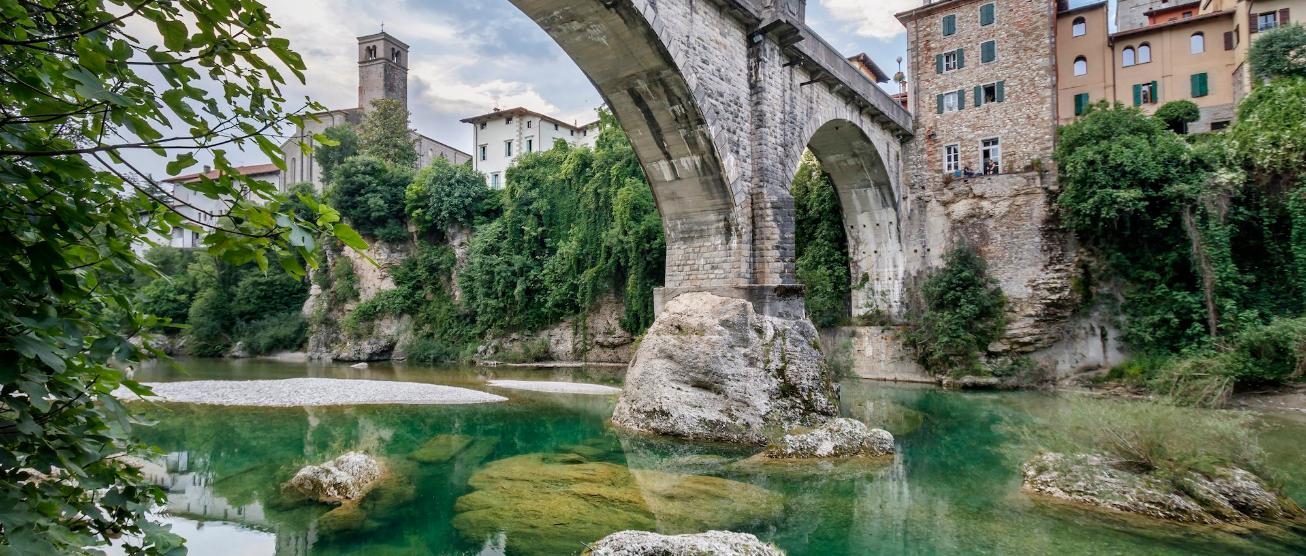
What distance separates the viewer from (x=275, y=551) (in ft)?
17.8

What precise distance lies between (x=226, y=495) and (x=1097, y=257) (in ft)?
63.2

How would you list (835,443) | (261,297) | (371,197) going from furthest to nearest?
(261,297), (371,197), (835,443)

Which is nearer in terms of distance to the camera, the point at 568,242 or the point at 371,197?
the point at 568,242

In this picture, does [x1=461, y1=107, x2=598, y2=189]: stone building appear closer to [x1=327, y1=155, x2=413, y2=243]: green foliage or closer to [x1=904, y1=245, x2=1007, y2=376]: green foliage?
[x1=327, y1=155, x2=413, y2=243]: green foliage

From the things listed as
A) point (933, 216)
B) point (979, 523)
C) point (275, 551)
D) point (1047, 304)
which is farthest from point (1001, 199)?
point (275, 551)

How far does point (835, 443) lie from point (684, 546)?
4.97 meters

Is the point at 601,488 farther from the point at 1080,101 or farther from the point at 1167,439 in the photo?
the point at 1080,101

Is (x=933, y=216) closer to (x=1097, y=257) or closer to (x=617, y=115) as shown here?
(x=1097, y=257)

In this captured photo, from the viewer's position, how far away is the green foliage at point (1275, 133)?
549 inches

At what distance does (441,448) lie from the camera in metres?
9.35

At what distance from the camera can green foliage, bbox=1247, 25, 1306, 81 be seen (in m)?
16.7

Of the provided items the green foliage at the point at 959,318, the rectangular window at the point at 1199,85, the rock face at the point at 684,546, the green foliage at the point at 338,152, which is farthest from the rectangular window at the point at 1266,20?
the green foliage at the point at 338,152

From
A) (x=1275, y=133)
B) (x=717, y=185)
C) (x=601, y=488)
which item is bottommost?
(x=601, y=488)

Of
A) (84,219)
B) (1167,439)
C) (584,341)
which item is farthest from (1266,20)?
(84,219)
